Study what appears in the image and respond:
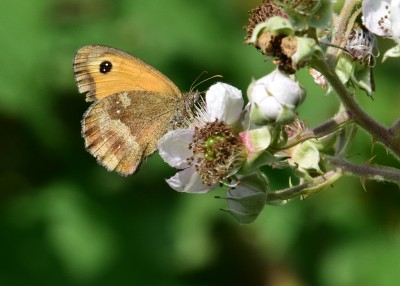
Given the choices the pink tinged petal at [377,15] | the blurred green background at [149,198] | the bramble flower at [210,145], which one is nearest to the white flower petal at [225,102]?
the bramble flower at [210,145]

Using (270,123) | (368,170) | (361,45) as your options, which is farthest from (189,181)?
(361,45)

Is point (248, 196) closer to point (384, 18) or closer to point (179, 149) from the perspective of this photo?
point (179, 149)

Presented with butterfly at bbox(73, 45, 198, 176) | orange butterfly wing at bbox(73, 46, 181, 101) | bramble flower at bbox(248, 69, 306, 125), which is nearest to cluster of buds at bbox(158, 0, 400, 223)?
bramble flower at bbox(248, 69, 306, 125)

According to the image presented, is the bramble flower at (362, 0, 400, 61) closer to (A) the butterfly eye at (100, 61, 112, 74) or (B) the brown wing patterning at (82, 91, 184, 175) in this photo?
(B) the brown wing patterning at (82, 91, 184, 175)

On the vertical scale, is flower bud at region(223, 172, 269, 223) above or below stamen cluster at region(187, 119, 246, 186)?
below

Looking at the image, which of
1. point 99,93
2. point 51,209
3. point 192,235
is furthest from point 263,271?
point 99,93
